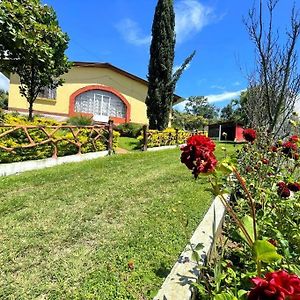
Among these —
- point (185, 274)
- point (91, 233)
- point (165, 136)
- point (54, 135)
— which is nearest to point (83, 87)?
point (165, 136)

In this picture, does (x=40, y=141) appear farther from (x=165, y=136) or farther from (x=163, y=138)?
(x=165, y=136)

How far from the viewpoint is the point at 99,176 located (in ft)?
19.4

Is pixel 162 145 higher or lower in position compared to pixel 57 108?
lower

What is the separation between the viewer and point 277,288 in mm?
849

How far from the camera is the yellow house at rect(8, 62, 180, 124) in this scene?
834 inches

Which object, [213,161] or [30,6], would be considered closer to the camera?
[213,161]

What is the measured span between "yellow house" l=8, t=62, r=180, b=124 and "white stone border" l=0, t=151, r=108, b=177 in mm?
13580

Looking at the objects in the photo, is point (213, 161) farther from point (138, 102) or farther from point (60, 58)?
point (138, 102)

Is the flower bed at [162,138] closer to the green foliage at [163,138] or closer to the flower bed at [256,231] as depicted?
the green foliage at [163,138]

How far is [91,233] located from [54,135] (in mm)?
5117

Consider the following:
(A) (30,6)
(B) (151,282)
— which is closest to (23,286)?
(B) (151,282)

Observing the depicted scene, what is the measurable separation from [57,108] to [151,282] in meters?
20.8

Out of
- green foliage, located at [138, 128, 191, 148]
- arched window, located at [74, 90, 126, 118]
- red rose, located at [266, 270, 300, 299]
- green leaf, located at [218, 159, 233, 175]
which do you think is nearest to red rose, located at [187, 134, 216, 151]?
green leaf, located at [218, 159, 233, 175]

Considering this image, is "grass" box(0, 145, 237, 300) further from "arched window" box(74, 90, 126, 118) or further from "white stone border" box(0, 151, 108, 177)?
"arched window" box(74, 90, 126, 118)
